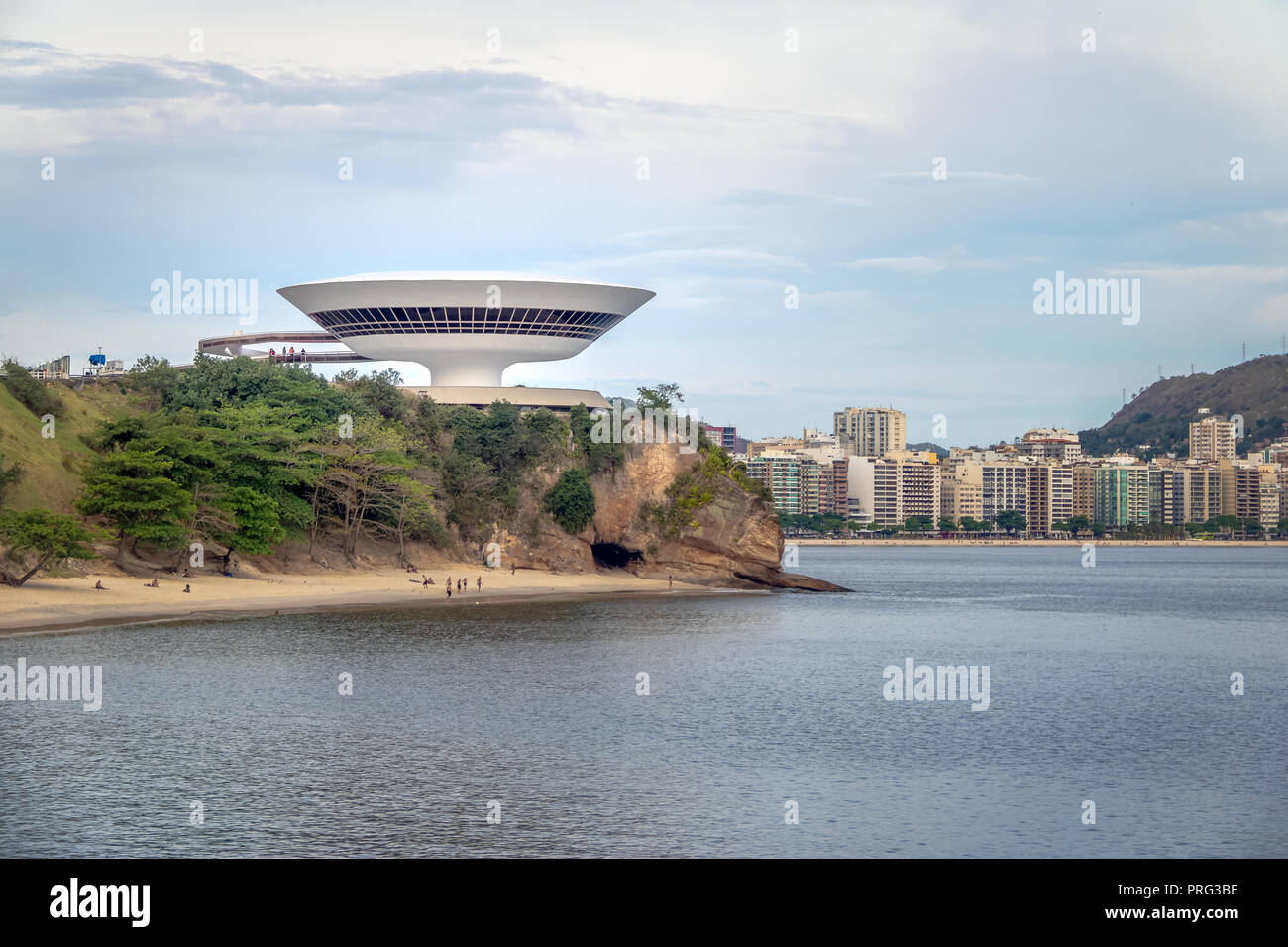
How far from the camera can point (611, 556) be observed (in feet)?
241

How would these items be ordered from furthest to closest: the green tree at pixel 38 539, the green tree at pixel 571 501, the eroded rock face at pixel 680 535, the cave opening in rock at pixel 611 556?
1. the cave opening in rock at pixel 611 556
2. the eroded rock face at pixel 680 535
3. the green tree at pixel 571 501
4. the green tree at pixel 38 539

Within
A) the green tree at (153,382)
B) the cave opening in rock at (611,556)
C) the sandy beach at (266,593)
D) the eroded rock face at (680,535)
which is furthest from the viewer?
the cave opening in rock at (611,556)

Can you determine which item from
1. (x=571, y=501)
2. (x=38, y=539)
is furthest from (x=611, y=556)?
(x=38, y=539)

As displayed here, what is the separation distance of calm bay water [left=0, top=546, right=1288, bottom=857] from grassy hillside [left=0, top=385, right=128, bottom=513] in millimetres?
12187

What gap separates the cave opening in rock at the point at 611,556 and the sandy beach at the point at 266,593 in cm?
325

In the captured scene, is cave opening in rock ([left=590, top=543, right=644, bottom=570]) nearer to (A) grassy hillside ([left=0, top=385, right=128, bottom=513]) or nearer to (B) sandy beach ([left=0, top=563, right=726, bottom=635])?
(B) sandy beach ([left=0, top=563, right=726, bottom=635])

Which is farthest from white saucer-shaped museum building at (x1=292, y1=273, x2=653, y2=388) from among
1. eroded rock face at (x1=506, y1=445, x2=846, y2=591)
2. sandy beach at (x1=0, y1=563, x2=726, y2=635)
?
sandy beach at (x1=0, y1=563, x2=726, y2=635)

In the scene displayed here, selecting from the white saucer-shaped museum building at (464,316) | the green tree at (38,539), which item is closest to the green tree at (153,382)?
the white saucer-shaped museum building at (464,316)

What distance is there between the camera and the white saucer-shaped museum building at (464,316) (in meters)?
73.4

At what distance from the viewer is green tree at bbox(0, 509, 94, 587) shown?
4188 centimetres

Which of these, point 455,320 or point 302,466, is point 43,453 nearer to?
point 302,466

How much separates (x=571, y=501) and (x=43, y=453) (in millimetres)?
25211

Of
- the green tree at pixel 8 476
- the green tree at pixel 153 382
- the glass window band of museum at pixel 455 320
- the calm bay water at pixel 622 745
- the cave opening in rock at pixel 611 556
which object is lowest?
the calm bay water at pixel 622 745

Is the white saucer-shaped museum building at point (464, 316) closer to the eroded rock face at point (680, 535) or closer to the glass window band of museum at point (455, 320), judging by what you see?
the glass window band of museum at point (455, 320)
